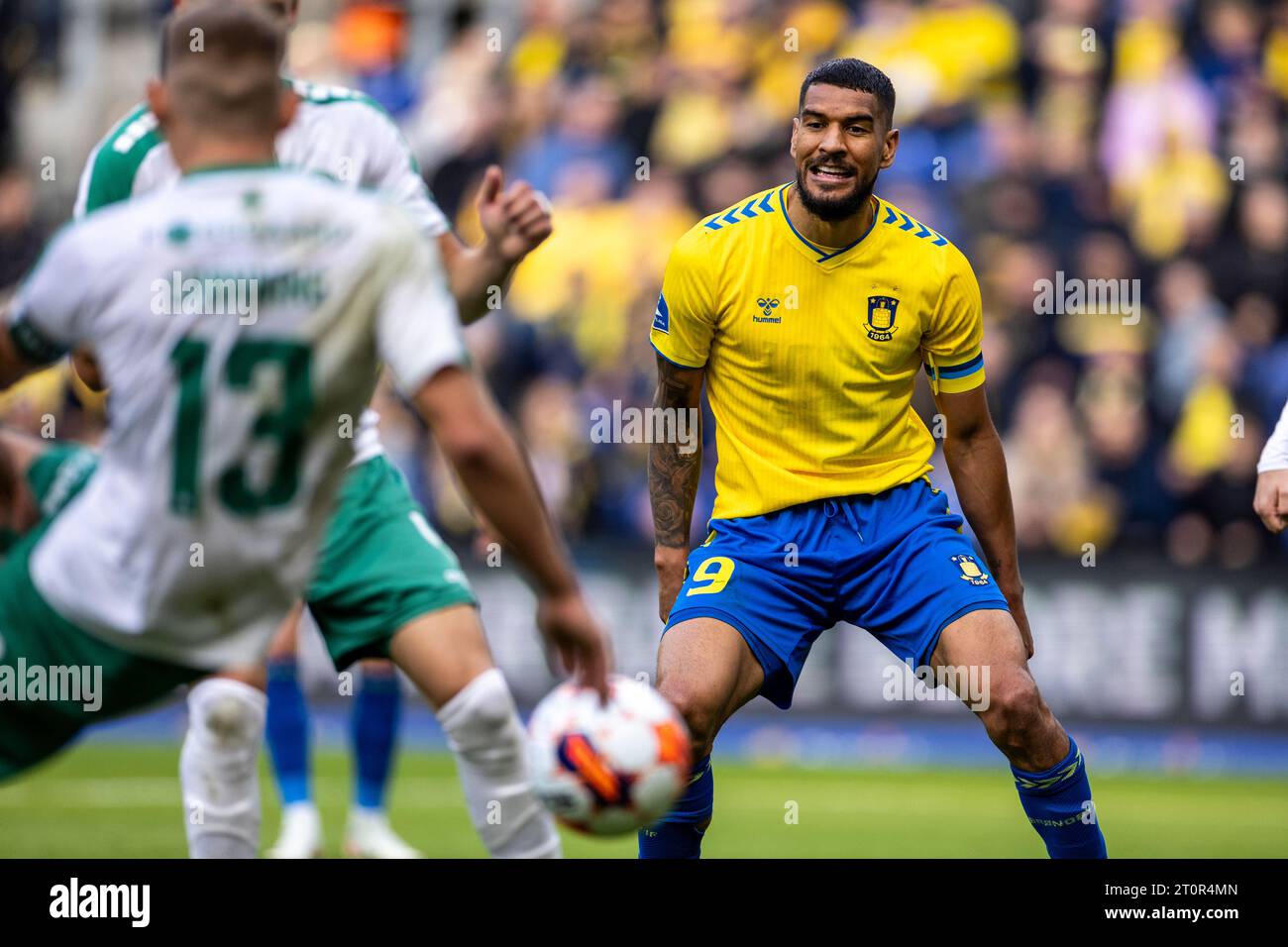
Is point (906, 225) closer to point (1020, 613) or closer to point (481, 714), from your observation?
point (1020, 613)

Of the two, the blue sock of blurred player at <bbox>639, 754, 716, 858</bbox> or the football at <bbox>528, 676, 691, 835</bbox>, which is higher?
the football at <bbox>528, 676, 691, 835</bbox>

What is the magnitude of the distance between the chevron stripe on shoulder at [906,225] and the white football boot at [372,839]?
3.36 m

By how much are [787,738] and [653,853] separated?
6.61 m

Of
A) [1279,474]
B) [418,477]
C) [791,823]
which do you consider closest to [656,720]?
[1279,474]

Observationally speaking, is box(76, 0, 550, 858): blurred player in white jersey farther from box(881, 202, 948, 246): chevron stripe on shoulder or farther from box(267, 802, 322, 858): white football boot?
box(267, 802, 322, 858): white football boot

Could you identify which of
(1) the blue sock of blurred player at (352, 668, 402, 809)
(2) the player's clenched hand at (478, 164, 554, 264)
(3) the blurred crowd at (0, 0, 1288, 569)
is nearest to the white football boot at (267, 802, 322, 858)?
(1) the blue sock of blurred player at (352, 668, 402, 809)

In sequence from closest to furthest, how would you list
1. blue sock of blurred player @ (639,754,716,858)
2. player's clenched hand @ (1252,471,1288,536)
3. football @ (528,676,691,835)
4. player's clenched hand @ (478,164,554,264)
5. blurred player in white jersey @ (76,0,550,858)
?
football @ (528,676,691,835) < player's clenched hand @ (478,164,554,264) < blurred player in white jersey @ (76,0,550,858) < player's clenched hand @ (1252,471,1288,536) < blue sock of blurred player @ (639,754,716,858)

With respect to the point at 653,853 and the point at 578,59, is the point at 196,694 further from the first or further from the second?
the point at 578,59

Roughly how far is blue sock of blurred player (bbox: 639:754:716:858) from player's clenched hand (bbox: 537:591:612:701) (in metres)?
1.88

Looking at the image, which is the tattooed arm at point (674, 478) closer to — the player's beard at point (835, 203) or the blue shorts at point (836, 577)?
the blue shorts at point (836, 577)

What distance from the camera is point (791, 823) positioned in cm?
936

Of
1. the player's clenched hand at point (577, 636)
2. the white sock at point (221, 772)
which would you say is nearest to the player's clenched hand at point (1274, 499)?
the player's clenched hand at point (577, 636)

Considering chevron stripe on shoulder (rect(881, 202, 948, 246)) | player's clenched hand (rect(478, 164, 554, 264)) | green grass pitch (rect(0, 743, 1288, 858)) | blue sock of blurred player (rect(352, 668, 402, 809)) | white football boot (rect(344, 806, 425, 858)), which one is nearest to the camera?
player's clenched hand (rect(478, 164, 554, 264))

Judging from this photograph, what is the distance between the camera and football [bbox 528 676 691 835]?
4715mm
